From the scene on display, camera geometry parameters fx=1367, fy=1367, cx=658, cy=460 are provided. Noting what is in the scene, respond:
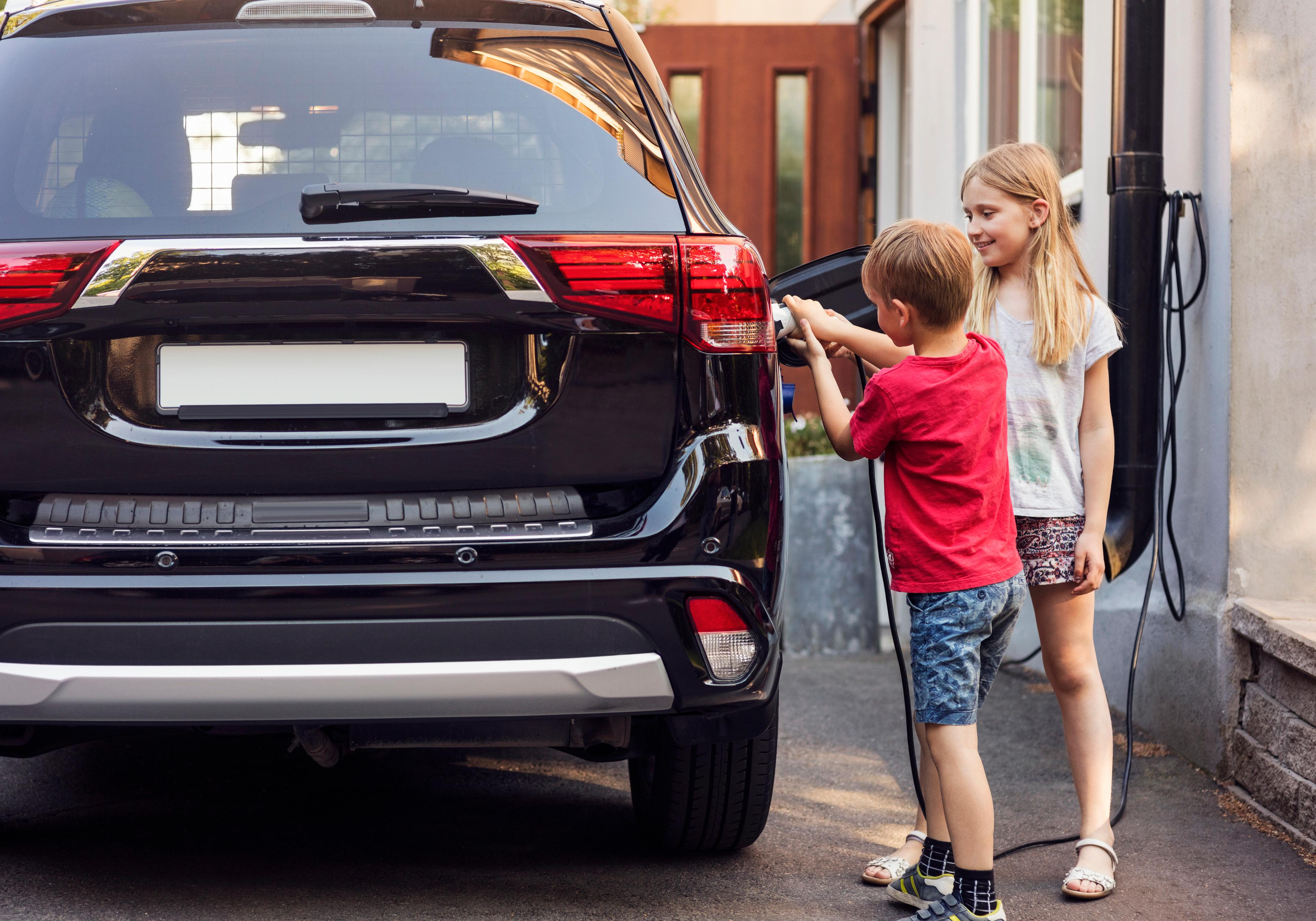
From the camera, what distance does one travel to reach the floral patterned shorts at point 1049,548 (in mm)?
2805

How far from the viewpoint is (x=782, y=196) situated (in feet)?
25.1

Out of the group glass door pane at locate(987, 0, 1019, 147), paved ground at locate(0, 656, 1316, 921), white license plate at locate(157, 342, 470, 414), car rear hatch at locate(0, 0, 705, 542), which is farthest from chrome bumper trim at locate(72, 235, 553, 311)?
glass door pane at locate(987, 0, 1019, 147)

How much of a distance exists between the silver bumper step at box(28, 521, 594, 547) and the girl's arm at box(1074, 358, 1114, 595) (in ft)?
3.81

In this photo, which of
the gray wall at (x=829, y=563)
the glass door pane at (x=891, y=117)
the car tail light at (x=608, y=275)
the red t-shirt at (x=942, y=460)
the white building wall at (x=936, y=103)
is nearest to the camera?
the car tail light at (x=608, y=275)

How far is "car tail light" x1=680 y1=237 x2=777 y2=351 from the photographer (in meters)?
2.26

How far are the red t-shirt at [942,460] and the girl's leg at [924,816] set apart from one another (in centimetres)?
35

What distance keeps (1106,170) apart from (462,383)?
2.73m

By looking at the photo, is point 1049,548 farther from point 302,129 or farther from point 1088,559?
point 302,129

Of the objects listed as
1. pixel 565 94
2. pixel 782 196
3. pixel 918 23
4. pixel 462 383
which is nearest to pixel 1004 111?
pixel 918 23

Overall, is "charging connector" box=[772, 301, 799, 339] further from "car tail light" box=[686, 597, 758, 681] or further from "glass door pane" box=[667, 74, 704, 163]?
"glass door pane" box=[667, 74, 704, 163]

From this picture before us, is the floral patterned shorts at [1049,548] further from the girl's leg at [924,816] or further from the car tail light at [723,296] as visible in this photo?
the car tail light at [723,296]

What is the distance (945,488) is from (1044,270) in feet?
2.07

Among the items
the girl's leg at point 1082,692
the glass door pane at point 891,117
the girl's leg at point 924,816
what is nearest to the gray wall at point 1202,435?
the girl's leg at point 1082,692

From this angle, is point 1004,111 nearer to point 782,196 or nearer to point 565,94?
point 782,196
